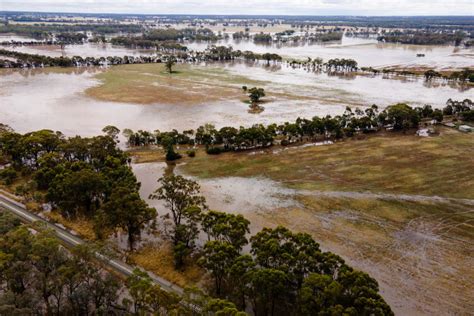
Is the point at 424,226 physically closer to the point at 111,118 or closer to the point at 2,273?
the point at 2,273

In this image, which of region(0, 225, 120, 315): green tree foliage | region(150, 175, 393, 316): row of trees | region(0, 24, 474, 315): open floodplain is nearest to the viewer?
region(150, 175, 393, 316): row of trees

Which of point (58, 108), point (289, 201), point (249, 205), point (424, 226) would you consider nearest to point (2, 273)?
point (249, 205)

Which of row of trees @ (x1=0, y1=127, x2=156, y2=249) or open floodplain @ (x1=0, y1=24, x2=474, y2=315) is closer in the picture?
open floodplain @ (x1=0, y1=24, x2=474, y2=315)

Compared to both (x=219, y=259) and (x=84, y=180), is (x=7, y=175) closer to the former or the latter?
(x=84, y=180)

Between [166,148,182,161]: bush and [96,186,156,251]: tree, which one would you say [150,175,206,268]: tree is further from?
[166,148,182,161]: bush

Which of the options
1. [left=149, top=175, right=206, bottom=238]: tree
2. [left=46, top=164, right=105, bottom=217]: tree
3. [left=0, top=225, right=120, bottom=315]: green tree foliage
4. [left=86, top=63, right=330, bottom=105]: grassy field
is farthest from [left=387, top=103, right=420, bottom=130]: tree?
[left=0, top=225, right=120, bottom=315]: green tree foliage

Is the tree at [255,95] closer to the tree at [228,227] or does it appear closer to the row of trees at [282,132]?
the row of trees at [282,132]

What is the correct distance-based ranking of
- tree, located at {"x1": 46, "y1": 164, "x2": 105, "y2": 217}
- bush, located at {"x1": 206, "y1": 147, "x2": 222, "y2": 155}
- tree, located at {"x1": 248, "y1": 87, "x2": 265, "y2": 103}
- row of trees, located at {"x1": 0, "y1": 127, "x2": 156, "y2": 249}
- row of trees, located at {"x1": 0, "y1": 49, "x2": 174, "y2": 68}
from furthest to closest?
row of trees, located at {"x1": 0, "y1": 49, "x2": 174, "y2": 68}
tree, located at {"x1": 248, "y1": 87, "x2": 265, "y2": 103}
bush, located at {"x1": 206, "y1": 147, "x2": 222, "y2": 155}
tree, located at {"x1": 46, "y1": 164, "x2": 105, "y2": 217}
row of trees, located at {"x1": 0, "y1": 127, "x2": 156, "y2": 249}

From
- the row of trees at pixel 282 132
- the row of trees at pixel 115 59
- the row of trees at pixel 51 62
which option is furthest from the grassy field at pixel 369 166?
the row of trees at pixel 51 62
